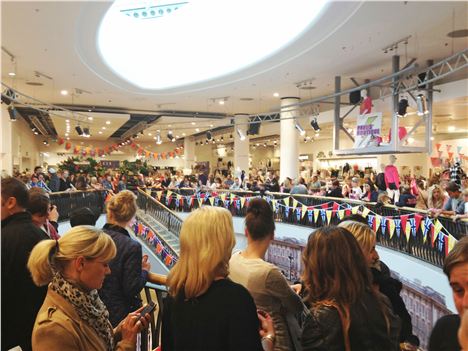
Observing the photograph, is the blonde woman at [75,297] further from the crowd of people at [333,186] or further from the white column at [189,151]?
the white column at [189,151]

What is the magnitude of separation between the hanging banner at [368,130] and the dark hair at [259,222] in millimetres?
9194

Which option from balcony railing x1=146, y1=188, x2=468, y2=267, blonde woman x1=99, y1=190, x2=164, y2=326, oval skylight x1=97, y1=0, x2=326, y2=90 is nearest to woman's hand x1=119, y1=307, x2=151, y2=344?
blonde woman x1=99, y1=190, x2=164, y2=326

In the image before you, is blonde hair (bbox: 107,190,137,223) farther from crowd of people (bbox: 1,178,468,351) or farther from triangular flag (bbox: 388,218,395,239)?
triangular flag (bbox: 388,218,395,239)

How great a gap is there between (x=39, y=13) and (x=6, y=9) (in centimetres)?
49

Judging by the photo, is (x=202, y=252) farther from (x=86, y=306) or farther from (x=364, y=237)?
(x=364, y=237)

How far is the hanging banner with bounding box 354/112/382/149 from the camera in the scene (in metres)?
10.9

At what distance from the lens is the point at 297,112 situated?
1474 cm

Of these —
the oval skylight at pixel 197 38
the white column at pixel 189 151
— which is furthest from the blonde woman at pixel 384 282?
the white column at pixel 189 151

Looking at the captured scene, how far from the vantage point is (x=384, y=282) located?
211cm

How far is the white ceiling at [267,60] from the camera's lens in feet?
22.2

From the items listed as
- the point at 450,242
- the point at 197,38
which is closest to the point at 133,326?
the point at 450,242

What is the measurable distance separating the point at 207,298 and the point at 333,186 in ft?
33.0

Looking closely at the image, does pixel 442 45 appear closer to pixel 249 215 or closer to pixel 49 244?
pixel 249 215

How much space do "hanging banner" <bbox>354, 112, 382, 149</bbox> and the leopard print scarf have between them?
33.6 ft
